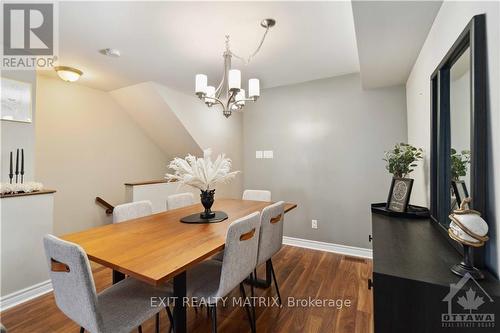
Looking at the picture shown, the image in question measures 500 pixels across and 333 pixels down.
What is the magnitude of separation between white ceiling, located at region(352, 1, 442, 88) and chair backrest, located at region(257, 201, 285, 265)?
56.4 inches

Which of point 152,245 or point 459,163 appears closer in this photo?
point 459,163

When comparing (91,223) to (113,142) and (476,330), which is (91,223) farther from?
(476,330)

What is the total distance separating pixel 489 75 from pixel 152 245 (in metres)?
1.74

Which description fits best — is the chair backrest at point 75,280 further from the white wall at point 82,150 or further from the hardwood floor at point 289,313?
the white wall at point 82,150

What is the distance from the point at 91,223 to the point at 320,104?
148 inches

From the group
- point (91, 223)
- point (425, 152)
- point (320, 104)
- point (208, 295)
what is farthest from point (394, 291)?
point (91, 223)

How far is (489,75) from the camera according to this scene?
2.86ft

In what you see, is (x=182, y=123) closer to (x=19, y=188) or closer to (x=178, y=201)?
(x=178, y=201)

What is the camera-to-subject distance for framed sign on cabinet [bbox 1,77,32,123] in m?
2.17

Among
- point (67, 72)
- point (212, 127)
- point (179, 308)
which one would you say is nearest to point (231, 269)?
point (179, 308)

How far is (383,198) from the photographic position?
115 inches

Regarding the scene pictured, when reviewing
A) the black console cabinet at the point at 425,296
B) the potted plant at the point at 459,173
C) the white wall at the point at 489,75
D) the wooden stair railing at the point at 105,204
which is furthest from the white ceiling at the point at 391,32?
the wooden stair railing at the point at 105,204

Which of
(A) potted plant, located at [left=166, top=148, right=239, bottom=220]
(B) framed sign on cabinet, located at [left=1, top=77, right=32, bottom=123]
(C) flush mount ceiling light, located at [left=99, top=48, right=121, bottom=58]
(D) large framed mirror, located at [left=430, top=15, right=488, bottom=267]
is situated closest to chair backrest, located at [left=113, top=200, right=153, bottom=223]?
(A) potted plant, located at [left=166, top=148, right=239, bottom=220]

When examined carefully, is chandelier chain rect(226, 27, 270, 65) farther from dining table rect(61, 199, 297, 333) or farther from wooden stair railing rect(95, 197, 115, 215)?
wooden stair railing rect(95, 197, 115, 215)
